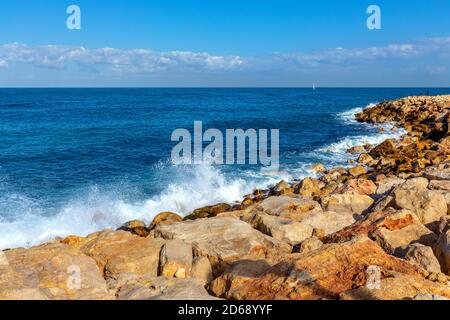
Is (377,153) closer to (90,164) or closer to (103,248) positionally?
(90,164)

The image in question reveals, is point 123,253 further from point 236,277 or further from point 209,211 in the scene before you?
point 209,211

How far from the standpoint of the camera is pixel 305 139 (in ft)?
145

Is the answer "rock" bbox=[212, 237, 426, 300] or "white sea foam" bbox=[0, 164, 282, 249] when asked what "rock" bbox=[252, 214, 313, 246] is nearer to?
"rock" bbox=[212, 237, 426, 300]

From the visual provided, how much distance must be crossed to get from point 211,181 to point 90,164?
1024 centimetres

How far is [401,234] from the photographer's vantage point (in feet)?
33.3

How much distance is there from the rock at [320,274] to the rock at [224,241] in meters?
1.47

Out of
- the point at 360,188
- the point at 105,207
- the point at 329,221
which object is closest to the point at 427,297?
the point at 329,221

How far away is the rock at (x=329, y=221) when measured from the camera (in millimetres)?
12523

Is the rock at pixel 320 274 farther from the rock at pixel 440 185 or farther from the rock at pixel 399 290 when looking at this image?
the rock at pixel 440 185

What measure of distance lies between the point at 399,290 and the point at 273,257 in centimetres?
336

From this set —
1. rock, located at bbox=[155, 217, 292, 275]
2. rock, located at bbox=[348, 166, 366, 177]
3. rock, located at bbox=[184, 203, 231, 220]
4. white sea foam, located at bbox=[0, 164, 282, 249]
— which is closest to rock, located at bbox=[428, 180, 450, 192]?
rock, located at bbox=[155, 217, 292, 275]

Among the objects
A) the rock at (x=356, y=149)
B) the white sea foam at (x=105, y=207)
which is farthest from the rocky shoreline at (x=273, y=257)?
the rock at (x=356, y=149)

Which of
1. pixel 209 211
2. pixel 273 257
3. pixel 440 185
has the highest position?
pixel 440 185

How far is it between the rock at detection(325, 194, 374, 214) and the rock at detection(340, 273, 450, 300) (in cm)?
723
